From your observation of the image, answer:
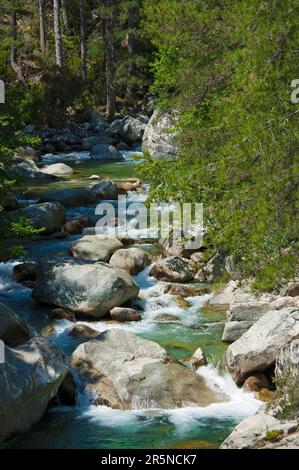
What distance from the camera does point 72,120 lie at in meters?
38.8

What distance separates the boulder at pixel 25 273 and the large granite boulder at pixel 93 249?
51.6 inches

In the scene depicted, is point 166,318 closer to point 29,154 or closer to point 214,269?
point 214,269

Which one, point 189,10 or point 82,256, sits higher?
point 189,10

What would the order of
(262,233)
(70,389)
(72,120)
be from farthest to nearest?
(72,120), (70,389), (262,233)

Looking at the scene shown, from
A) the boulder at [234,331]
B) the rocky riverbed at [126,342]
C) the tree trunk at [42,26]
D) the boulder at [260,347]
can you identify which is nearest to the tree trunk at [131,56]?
the tree trunk at [42,26]

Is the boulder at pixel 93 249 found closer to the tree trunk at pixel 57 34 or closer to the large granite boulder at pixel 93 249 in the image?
the large granite boulder at pixel 93 249

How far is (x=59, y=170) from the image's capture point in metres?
27.8

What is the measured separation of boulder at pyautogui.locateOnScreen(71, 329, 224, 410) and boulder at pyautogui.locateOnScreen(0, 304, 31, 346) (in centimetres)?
126

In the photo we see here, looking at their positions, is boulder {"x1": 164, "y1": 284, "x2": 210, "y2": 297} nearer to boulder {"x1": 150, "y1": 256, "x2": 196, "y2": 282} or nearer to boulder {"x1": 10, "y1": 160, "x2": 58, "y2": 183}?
boulder {"x1": 150, "y1": 256, "x2": 196, "y2": 282}

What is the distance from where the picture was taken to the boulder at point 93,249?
17.5m

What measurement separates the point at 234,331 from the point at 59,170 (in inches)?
637
